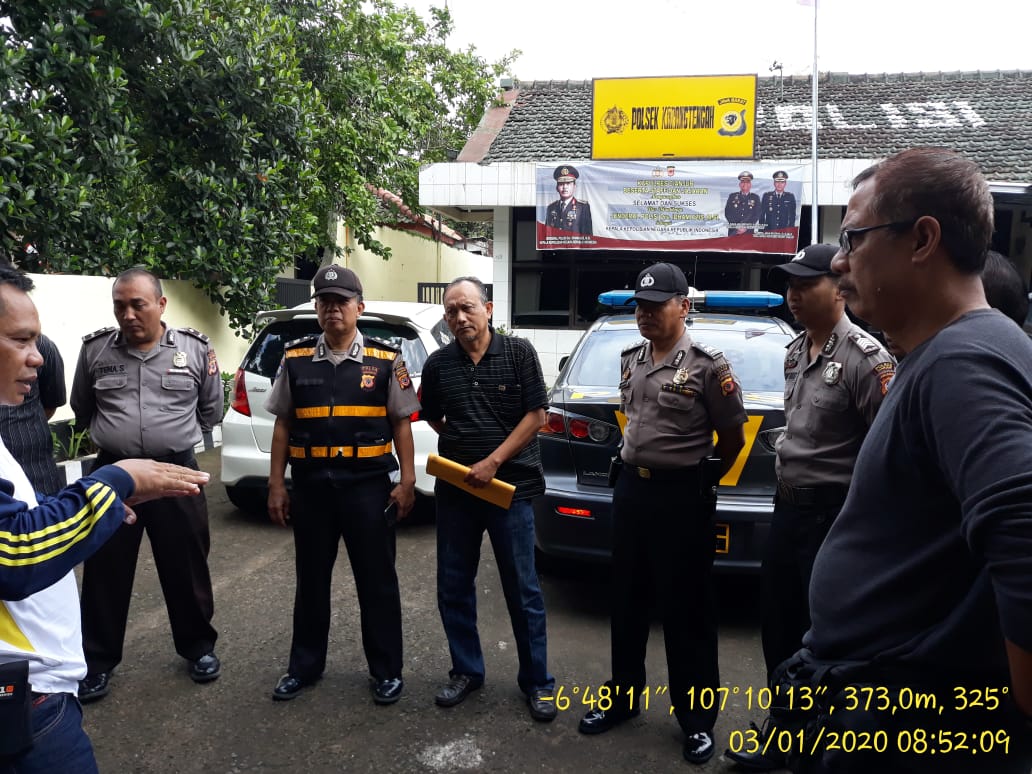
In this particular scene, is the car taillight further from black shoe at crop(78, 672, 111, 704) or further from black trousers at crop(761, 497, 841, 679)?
black trousers at crop(761, 497, 841, 679)

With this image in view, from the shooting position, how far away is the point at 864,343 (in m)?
2.54

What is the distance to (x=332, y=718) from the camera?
117 inches

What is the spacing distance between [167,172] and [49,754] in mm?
7761

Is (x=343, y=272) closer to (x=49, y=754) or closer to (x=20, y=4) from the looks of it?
(x=49, y=754)

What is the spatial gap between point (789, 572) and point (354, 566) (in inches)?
68.8

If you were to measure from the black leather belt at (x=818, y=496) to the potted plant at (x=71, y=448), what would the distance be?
5246 mm

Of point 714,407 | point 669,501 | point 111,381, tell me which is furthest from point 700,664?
point 111,381

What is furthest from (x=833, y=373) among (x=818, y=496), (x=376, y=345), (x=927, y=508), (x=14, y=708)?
(x=14, y=708)

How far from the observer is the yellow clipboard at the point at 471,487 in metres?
3.02

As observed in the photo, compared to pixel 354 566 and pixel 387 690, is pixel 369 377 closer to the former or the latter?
pixel 354 566

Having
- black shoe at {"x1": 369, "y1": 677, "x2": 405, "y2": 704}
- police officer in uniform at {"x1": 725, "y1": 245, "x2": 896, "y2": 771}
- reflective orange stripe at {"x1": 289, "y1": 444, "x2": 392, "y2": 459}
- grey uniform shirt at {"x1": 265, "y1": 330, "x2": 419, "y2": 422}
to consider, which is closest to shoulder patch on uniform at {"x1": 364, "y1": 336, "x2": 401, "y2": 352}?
grey uniform shirt at {"x1": 265, "y1": 330, "x2": 419, "y2": 422}

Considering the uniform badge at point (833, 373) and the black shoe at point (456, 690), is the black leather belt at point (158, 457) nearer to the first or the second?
the black shoe at point (456, 690)

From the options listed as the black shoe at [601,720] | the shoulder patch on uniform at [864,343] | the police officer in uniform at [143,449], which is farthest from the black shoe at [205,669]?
the shoulder patch on uniform at [864,343]

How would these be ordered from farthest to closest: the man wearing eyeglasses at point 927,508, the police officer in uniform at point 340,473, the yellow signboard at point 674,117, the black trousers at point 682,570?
the yellow signboard at point 674,117 → the police officer in uniform at point 340,473 → the black trousers at point 682,570 → the man wearing eyeglasses at point 927,508
